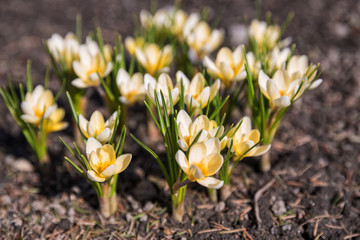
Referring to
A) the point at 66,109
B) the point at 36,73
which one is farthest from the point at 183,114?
the point at 36,73

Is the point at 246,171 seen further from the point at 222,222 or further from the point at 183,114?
the point at 183,114

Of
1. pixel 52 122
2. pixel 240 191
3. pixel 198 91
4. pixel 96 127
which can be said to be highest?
pixel 198 91

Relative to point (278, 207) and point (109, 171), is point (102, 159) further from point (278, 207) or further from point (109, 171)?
point (278, 207)

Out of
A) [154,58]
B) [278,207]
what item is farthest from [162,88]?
[278,207]

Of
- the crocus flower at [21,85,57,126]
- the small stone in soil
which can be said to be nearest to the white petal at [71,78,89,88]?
the crocus flower at [21,85,57,126]

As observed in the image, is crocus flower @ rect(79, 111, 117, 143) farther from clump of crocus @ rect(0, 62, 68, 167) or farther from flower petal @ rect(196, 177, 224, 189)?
flower petal @ rect(196, 177, 224, 189)

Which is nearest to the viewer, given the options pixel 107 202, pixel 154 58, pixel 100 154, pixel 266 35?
pixel 100 154

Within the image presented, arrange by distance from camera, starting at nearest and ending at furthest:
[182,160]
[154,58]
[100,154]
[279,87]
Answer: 1. [182,160]
2. [100,154]
3. [279,87]
4. [154,58]
